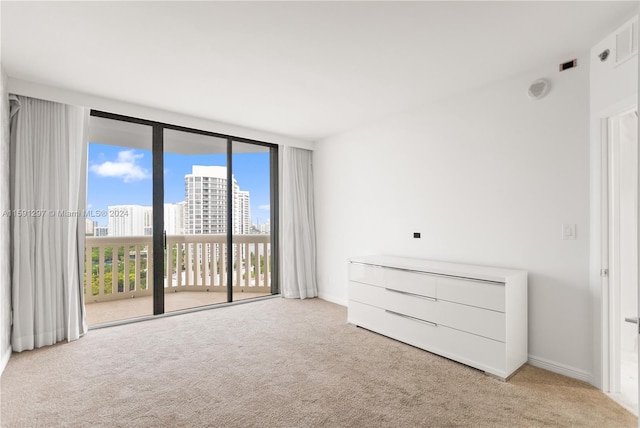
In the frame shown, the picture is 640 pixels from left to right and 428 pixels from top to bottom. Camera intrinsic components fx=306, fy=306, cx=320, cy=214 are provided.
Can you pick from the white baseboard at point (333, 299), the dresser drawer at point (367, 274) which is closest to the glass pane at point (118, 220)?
the white baseboard at point (333, 299)

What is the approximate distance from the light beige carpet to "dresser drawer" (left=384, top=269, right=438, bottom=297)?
1.83 ft

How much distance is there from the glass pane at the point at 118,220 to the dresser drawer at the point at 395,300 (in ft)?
9.25

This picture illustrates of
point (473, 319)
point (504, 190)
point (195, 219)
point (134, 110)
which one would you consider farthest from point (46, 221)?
point (504, 190)

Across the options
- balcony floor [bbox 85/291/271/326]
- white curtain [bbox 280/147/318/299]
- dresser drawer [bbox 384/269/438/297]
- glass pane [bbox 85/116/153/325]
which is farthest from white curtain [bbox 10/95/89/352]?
dresser drawer [bbox 384/269/438/297]

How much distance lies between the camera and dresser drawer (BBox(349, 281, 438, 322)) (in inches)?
112

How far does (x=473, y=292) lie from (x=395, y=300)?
2.68 feet

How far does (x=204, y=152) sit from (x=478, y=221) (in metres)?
4.26

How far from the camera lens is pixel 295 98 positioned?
327cm

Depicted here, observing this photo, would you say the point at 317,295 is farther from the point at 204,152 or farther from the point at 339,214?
the point at 204,152

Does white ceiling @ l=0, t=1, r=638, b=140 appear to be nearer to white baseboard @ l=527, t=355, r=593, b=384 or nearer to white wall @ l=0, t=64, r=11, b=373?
white wall @ l=0, t=64, r=11, b=373

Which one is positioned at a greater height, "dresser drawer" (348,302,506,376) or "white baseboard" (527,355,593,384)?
"dresser drawer" (348,302,506,376)

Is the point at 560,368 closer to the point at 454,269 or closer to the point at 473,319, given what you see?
the point at 473,319

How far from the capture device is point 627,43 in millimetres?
1967

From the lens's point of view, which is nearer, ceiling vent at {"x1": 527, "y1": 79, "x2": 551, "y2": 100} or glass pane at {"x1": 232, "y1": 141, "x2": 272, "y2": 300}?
ceiling vent at {"x1": 527, "y1": 79, "x2": 551, "y2": 100}
